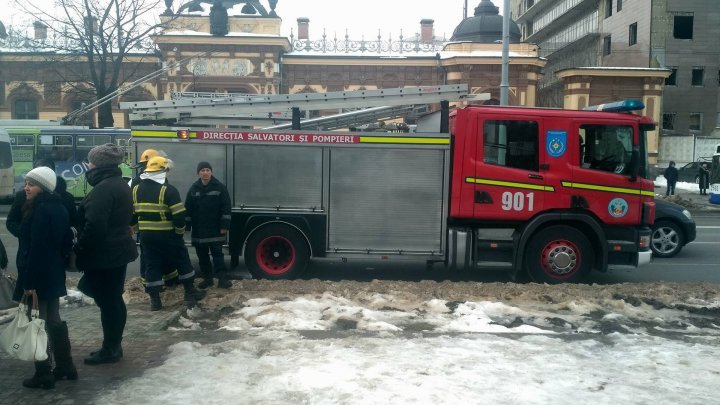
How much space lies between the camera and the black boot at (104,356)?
5629 millimetres

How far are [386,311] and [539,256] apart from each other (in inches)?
117

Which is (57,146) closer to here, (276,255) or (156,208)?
(276,255)

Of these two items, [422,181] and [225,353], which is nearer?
[225,353]

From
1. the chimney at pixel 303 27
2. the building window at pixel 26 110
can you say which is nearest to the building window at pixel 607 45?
the chimney at pixel 303 27

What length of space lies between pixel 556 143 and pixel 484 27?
3392cm

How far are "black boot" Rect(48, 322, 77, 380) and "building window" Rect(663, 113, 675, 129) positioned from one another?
47.0m

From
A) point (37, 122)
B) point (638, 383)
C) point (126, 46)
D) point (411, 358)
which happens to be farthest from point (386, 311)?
point (126, 46)

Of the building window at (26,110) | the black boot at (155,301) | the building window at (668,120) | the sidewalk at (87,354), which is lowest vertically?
the sidewalk at (87,354)

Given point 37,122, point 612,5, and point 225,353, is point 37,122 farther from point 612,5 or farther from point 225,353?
point 612,5

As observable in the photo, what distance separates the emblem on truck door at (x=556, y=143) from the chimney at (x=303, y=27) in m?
39.3

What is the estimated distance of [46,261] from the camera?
504 centimetres

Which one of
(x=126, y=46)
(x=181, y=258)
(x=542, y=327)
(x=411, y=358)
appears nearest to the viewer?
(x=411, y=358)

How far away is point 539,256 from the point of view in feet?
30.7

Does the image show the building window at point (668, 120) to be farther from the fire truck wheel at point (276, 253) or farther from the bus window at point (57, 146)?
the fire truck wheel at point (276, 253)
